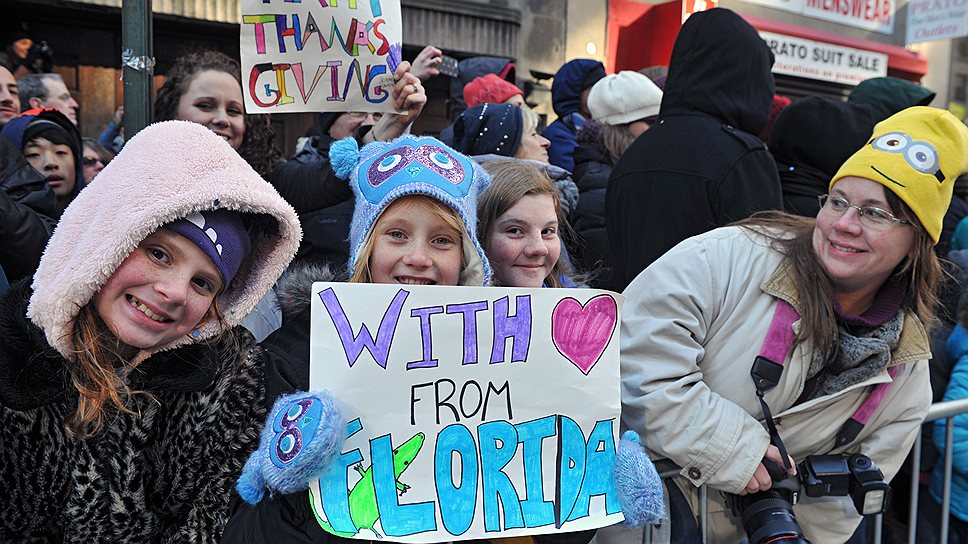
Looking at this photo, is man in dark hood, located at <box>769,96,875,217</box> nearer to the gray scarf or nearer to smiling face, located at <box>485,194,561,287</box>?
the gray scarf

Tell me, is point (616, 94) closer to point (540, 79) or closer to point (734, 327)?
point (734, 327)

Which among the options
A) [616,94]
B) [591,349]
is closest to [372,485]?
[591,349]

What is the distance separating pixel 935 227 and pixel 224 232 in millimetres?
1843

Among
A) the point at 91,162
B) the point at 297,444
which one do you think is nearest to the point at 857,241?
the point at 297,444

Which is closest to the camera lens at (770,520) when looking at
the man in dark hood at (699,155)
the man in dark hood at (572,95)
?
the man in dark hood at (699,155)

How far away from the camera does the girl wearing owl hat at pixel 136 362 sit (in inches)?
71.2

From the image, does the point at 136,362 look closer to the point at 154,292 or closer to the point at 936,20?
the point at 154,292

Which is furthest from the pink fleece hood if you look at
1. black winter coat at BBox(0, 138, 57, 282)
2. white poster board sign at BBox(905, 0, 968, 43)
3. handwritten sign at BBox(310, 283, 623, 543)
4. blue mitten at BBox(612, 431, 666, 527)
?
white poster board sign at BBox(905, 0, 968, 43)

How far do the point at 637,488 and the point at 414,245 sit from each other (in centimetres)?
78

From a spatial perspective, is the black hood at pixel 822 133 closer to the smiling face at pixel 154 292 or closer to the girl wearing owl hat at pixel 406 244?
the girl wearing owl hat at pixel 406 244

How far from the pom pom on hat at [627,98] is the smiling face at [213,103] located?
5.79 ft

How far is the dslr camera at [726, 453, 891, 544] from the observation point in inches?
83.0

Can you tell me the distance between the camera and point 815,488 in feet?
7.19

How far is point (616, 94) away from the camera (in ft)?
13.1
